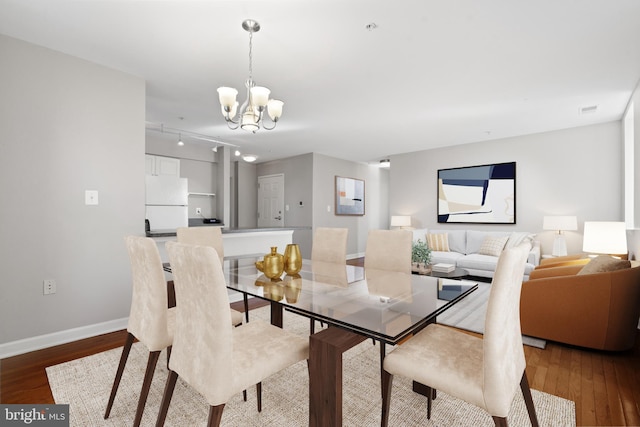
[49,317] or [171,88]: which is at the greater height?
[171,88]

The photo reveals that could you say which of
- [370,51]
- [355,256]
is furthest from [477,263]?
[370,51]

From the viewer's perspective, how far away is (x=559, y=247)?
14.1 feet

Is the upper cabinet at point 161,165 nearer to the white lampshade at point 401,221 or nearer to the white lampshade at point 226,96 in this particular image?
the white lampshade at point 226,96

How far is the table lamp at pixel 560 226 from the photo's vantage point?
4242 millimetres

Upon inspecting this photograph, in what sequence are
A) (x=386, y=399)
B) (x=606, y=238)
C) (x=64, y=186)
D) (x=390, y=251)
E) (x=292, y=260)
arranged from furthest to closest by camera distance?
(x=606, y=238) → (x=64, y=186) → (x=390, y=251) → (x=292, y=260) → (x=386, y=399)

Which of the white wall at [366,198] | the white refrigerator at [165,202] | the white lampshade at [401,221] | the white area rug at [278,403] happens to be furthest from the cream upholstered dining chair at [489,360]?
the white wall at [366,198]

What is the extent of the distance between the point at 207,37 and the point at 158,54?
57 centimetres

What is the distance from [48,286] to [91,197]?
2.62 ft

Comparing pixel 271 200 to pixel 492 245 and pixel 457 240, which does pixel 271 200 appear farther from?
pixel 492 245

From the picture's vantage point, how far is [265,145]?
19.0ft

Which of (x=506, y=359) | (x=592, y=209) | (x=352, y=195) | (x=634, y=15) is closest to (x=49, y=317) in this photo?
(x=506, y=359)

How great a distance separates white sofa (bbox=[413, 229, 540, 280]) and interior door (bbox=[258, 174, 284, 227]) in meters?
3.24

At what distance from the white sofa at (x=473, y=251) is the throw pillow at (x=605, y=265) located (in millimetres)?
1797

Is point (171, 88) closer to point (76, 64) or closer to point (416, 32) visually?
point (76, 64)
